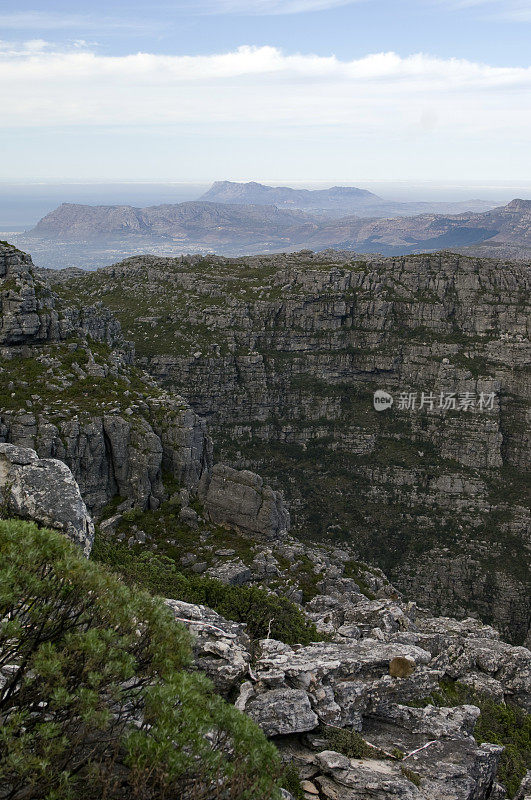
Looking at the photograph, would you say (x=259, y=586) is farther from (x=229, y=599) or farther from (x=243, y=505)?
(x=243, y=505)

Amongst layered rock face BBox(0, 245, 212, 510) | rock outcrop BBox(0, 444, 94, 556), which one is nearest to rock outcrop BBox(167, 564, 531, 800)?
rock outcrop BBox(0, 444, 94, 556)

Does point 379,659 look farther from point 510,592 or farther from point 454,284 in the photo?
point 454,284

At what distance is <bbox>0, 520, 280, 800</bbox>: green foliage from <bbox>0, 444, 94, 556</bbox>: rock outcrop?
22.4 feet

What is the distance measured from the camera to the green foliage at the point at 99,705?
8.64 metres

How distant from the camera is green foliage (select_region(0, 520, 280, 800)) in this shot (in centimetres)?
864

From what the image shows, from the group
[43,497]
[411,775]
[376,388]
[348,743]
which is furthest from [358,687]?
[376,388]

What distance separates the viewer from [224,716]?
396 inches

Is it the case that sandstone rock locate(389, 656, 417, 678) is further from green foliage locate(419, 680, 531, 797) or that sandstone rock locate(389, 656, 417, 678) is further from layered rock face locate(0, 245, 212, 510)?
layered rock face locate(0, 245, 212, 510)

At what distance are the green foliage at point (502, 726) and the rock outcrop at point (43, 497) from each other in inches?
522

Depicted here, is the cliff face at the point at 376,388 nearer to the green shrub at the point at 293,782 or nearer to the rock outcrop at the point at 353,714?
the rock outcrop at the point at 353,714

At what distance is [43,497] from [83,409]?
57.0 feet

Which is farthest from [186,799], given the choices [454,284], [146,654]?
[454,284]

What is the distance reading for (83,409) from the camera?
1375 inches

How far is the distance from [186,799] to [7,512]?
11057mm
